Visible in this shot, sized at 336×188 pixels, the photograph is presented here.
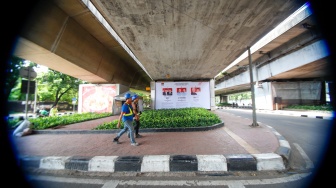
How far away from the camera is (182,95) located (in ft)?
47.3

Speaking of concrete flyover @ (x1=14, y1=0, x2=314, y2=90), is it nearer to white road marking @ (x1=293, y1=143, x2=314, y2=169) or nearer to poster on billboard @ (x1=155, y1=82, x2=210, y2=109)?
white road marking @ (x1=293, y1=143, x2=314, y2=169)

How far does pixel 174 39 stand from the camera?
5.80 meters

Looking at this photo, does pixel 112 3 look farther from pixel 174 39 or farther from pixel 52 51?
pixel 52 51

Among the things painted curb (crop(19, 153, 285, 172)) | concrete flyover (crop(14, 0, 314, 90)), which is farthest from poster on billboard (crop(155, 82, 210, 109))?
painted curb (crop(19, 153, 285, 172))

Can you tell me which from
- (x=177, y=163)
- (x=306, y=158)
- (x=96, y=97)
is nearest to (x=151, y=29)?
(x=177, y=163)

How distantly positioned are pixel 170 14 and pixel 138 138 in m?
4.16

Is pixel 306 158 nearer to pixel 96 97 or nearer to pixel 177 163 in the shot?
pixel 177 163

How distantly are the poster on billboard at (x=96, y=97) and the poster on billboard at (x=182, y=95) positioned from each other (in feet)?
15.7

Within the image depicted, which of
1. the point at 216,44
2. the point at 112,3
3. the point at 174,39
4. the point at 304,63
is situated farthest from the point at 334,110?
the point at 112,3

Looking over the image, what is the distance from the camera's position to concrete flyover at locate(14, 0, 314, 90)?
393cm

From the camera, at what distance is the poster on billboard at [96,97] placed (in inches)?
551

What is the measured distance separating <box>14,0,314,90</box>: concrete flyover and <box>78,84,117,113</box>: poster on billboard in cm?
527

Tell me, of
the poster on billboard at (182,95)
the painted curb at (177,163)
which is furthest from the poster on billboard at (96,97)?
the painted curb at (177,163)

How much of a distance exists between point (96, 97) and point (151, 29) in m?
11.7
